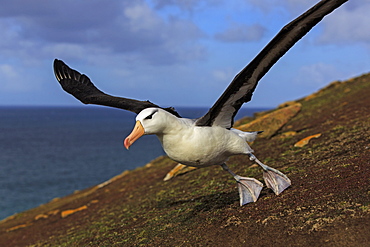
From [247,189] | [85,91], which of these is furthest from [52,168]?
[247,189]

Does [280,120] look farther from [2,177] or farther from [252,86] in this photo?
[2,177]

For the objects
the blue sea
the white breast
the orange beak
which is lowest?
the blue sea

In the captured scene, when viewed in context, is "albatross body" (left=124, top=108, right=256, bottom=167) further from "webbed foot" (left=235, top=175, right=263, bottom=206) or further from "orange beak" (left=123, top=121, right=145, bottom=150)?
"webbed foot" (left=235, top=175, right=263, bottom=206)

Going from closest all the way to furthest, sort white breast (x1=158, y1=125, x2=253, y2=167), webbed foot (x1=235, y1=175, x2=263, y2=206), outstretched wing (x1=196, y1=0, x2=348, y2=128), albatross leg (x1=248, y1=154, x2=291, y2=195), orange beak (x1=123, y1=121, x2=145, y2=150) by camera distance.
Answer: outstretched wing (x1=196, y1=0, x2=348, y2=128)
orange beak (x1=123, y1=121, x2=145, y2=150)
white breast (x1=158, y1=125, x2=253, y2=167)
webbed foot (x1=235, y1=175, x2=263, y2=206)
albatross leg (x1=248, y1=154, x2=291, y2=195)

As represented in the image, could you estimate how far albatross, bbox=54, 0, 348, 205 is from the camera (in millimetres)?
6008

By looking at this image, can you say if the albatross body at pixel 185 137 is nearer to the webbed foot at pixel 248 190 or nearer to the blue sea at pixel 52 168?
the webbed foot at pixel 248 190

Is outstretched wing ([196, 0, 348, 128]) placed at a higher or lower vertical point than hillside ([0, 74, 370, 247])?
higher

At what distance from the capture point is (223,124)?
7406 millimetres

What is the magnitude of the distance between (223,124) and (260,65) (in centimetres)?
146

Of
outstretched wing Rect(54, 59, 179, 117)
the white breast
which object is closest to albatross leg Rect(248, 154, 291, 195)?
the white breast

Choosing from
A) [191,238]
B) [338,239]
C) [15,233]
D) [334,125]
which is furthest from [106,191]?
[338,239]

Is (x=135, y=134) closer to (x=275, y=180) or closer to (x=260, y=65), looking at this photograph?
(x=260, y=65)

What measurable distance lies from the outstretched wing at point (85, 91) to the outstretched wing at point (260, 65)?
1011mm

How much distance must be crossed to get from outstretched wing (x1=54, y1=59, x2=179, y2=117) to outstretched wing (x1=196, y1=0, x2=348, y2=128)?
1.01 m
